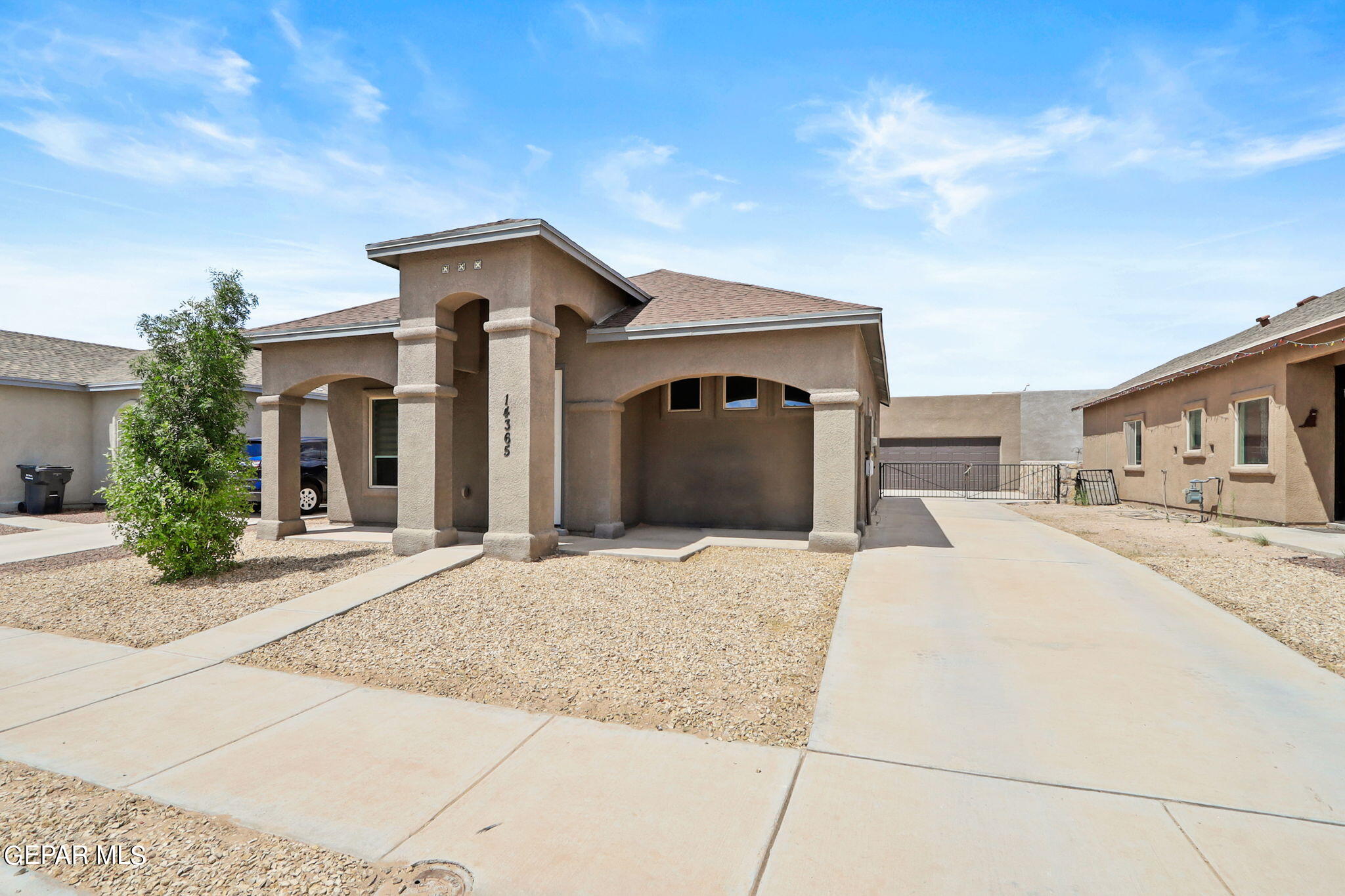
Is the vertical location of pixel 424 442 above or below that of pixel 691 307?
below

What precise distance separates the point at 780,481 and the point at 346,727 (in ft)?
27.8

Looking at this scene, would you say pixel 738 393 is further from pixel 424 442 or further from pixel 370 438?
pixel 370 438

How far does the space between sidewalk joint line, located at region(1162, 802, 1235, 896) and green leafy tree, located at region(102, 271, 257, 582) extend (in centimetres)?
923

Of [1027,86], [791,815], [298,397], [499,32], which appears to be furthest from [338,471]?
[1027,86]

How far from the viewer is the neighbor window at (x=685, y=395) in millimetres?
11883

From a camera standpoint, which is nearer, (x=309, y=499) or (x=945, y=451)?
(x=309, y=499)

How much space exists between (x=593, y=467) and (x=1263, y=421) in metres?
12.8

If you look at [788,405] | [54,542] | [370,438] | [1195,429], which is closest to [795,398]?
[788,405]

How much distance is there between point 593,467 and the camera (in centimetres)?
1062

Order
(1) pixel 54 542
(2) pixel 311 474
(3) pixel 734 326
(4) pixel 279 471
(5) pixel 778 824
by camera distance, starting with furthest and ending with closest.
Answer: (2) pixel 311 474 → (4) pixel 279 471 → (1) pixel 54 542 → (3) pixel 734 326 → (5) pixel 778 824

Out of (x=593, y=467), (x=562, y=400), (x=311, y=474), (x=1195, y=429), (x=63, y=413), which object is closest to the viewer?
(x=593, y=467)

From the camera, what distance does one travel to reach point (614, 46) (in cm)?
911

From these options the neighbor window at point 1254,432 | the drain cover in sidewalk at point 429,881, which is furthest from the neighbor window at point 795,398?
the drain cover in sidewalk at point 429,881

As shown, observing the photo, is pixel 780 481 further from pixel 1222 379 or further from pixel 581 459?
pixel 1222 379
